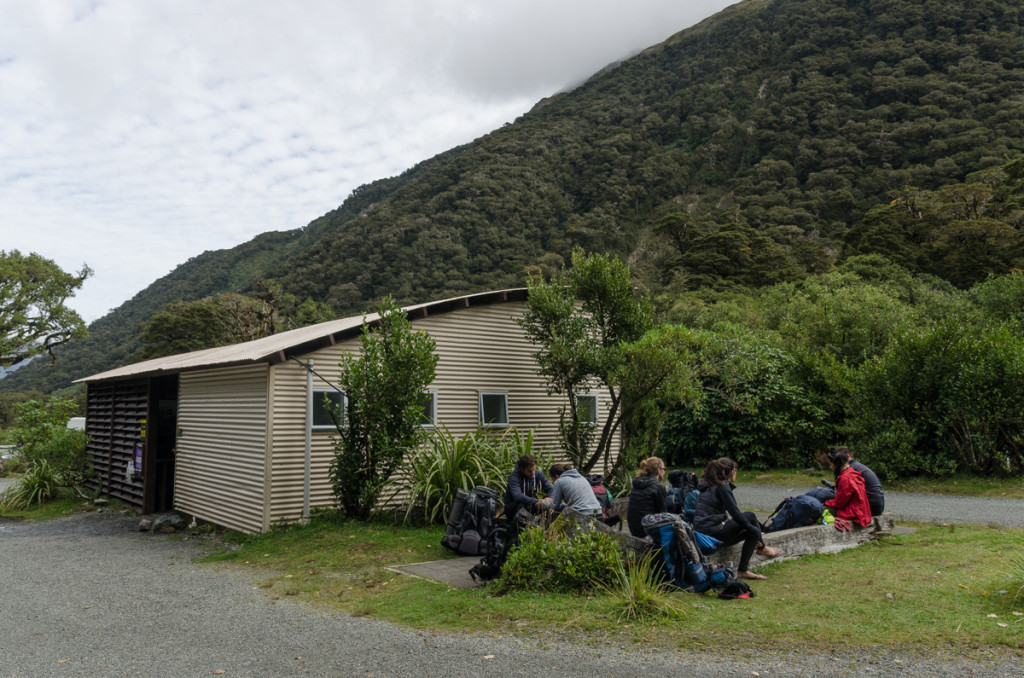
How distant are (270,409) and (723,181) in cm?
7118

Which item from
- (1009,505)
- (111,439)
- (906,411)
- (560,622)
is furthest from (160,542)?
(906,411)

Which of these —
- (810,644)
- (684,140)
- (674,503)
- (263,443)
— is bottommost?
(810,644)

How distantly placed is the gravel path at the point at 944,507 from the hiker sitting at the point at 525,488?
5566 millimetres

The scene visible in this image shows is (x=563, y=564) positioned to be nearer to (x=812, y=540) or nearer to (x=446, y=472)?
(x=812, y=540)

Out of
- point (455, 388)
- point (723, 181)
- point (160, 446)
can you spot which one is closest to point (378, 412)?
point (455, 388)

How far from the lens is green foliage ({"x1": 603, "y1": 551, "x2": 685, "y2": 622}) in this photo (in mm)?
5312

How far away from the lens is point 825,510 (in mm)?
7957

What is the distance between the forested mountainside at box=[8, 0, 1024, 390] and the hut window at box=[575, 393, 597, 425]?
1080 inches

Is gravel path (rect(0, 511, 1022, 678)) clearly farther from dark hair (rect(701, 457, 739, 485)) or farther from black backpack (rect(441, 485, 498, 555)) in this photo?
black backpack (rect(441, 485, 498, 555))

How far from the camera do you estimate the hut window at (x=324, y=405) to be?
404 inches

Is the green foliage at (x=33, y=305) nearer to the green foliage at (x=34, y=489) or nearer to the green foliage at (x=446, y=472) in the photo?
the green foliage at (x=34, y=489)

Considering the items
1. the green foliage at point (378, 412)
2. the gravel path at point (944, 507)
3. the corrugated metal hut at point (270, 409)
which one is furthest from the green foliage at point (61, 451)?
the gravel path at point (944, 507)

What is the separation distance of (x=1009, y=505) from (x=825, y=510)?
523 centimetres

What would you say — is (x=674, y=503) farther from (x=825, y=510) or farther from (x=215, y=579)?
(x=215, y=579)
